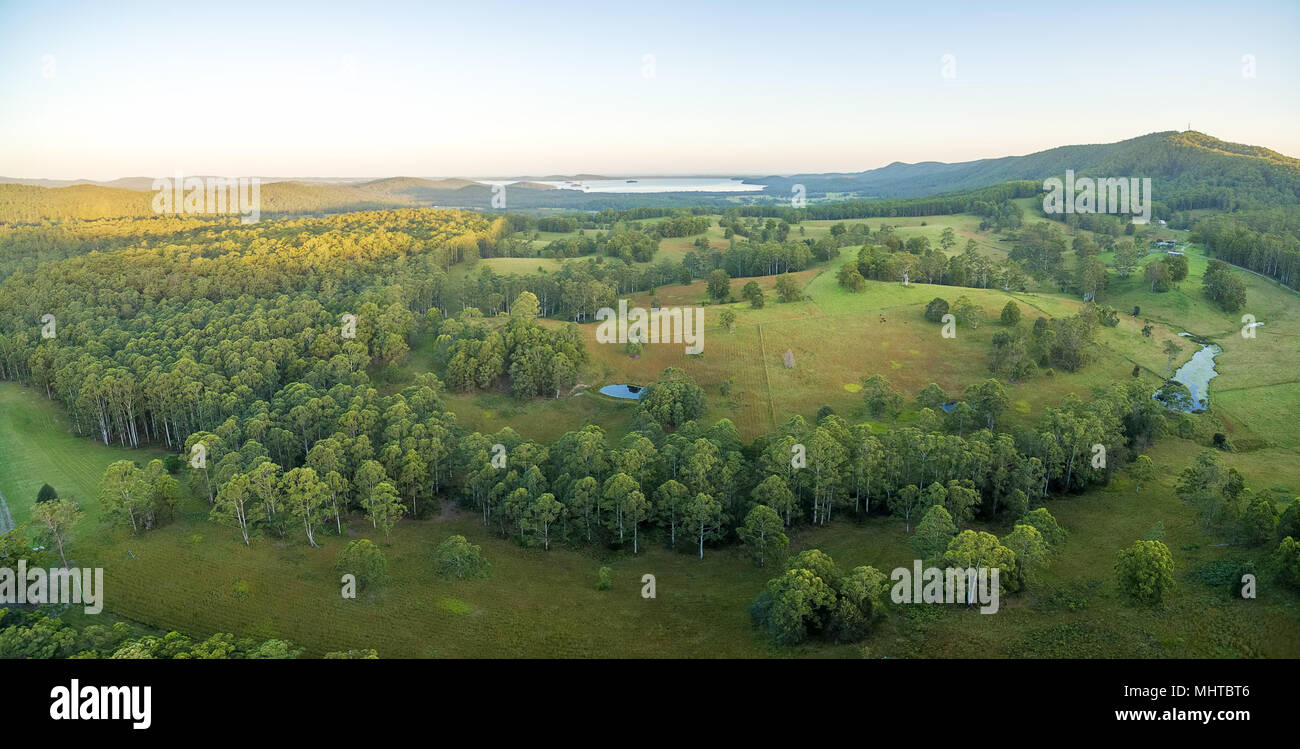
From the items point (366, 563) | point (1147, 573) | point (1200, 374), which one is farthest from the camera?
point (1200, 374)

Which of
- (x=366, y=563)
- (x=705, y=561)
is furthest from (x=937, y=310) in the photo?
(x=366, y=563)

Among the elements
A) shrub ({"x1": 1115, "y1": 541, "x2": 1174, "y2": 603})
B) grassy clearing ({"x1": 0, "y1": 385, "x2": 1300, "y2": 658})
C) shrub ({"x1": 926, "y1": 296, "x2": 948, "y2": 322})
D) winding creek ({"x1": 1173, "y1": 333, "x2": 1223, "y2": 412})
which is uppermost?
shrub ({"x1": 926, "y1": 296, "x2": 948, "y2": 322})

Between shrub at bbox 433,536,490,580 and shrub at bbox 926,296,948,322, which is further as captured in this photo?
shrub at bbox 926,296,948,322

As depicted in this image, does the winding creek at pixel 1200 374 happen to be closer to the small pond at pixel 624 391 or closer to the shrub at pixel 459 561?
the small pond at pixel 624 391

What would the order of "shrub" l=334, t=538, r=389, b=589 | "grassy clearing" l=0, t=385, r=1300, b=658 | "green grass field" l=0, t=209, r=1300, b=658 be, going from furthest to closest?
"shrub" l=334, t=538, r=389, b=589 < "green grass field" l=0, t=209, r=1300, b=658 < "grassy clearing" l=0, t=385, r=1300, b=658

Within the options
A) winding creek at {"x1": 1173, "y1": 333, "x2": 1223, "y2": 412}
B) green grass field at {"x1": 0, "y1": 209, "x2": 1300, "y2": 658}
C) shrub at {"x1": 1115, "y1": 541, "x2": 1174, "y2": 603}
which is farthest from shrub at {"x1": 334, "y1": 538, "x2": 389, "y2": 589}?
winding creek at {"x1": 1173, "y1": 333, "x2": 1223, "y2": 412}

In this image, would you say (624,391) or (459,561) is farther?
(624,391)

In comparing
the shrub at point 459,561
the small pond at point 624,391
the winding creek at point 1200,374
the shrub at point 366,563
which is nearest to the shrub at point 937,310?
the winding creek at point 1200,374

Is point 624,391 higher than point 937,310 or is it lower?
lower

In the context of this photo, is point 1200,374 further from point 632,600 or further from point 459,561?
point 459,561

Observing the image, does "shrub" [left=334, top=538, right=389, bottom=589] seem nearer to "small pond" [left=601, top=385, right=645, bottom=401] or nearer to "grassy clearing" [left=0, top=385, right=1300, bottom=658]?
"grassy clearing" [left=0, top=385, right=1300, bottom=658]
